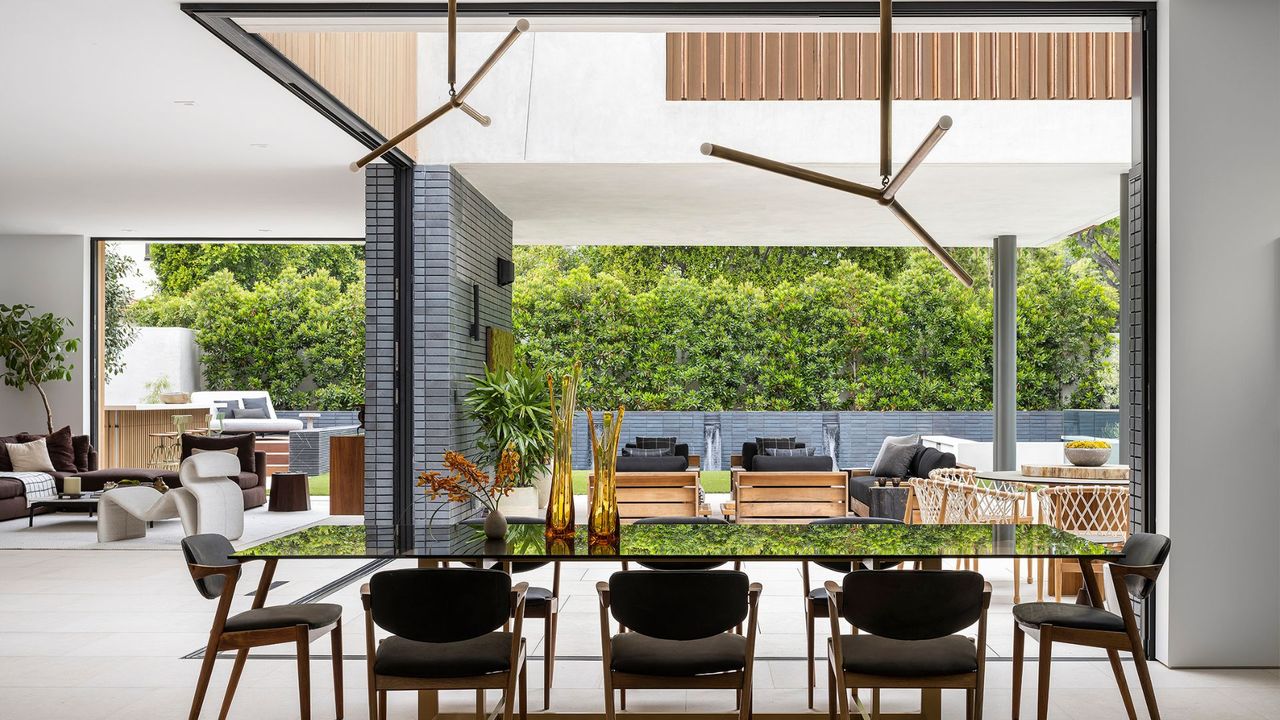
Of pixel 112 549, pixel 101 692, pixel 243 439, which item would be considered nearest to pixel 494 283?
pixel 243 439

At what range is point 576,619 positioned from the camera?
17.1 ft

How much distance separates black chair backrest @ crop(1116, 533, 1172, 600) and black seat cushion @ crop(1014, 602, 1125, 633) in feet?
0.38

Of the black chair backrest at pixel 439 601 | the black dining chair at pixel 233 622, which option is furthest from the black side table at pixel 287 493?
the black chair backrest at pixel 439 601

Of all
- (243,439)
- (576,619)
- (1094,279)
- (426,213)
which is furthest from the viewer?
(1094,279)

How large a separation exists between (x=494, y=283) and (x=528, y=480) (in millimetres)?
1797

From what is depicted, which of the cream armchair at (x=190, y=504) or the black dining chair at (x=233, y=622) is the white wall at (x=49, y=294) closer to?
the cream armchair at (x=190, y=504)

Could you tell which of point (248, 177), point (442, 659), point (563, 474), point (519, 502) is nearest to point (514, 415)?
point (519, 502)

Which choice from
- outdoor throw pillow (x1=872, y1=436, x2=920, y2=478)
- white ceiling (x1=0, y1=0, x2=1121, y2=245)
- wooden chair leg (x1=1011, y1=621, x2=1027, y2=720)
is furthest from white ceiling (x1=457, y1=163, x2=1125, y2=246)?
wooden chair leg (x1=1011, y1=621, x2=1027, y2=720)

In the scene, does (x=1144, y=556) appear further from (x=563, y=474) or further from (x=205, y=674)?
(x=205, y=674)

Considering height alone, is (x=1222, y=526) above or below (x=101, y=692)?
above

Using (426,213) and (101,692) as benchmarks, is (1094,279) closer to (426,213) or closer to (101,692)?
(426,213)

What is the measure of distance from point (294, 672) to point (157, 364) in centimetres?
1533

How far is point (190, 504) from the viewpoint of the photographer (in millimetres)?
7727

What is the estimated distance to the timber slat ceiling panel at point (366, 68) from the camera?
5.18 meters
